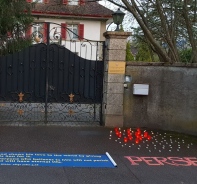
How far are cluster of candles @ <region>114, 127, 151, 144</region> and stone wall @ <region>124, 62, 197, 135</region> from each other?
0.64 metres

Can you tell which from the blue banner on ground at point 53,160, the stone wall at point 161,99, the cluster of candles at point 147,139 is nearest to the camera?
the blue banner on ground at point 53,160

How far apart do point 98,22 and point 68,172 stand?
91.3ft

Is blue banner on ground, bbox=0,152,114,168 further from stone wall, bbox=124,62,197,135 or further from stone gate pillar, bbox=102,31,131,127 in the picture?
stone wall, bbox=124,62,197,135

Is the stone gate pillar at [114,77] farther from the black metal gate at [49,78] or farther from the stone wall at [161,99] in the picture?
the black metal gate at [49,78]

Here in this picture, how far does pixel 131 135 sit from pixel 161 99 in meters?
1.59

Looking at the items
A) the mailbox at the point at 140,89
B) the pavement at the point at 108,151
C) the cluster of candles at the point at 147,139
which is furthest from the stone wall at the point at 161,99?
the cluster of candles at the point at 147,139

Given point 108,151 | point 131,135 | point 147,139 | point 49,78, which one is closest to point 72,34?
point 49,78

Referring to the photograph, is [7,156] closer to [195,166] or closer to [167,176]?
[167,176]

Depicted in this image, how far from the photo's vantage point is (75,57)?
33.0 ft

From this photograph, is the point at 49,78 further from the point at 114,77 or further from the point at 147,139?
the point at 147,139

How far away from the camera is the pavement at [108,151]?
222 inches

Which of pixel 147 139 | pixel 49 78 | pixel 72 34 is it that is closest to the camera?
pixel 147 139

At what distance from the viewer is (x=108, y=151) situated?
7402mm

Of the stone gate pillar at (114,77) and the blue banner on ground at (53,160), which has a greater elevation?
the stone gate pillar at (114,77)
